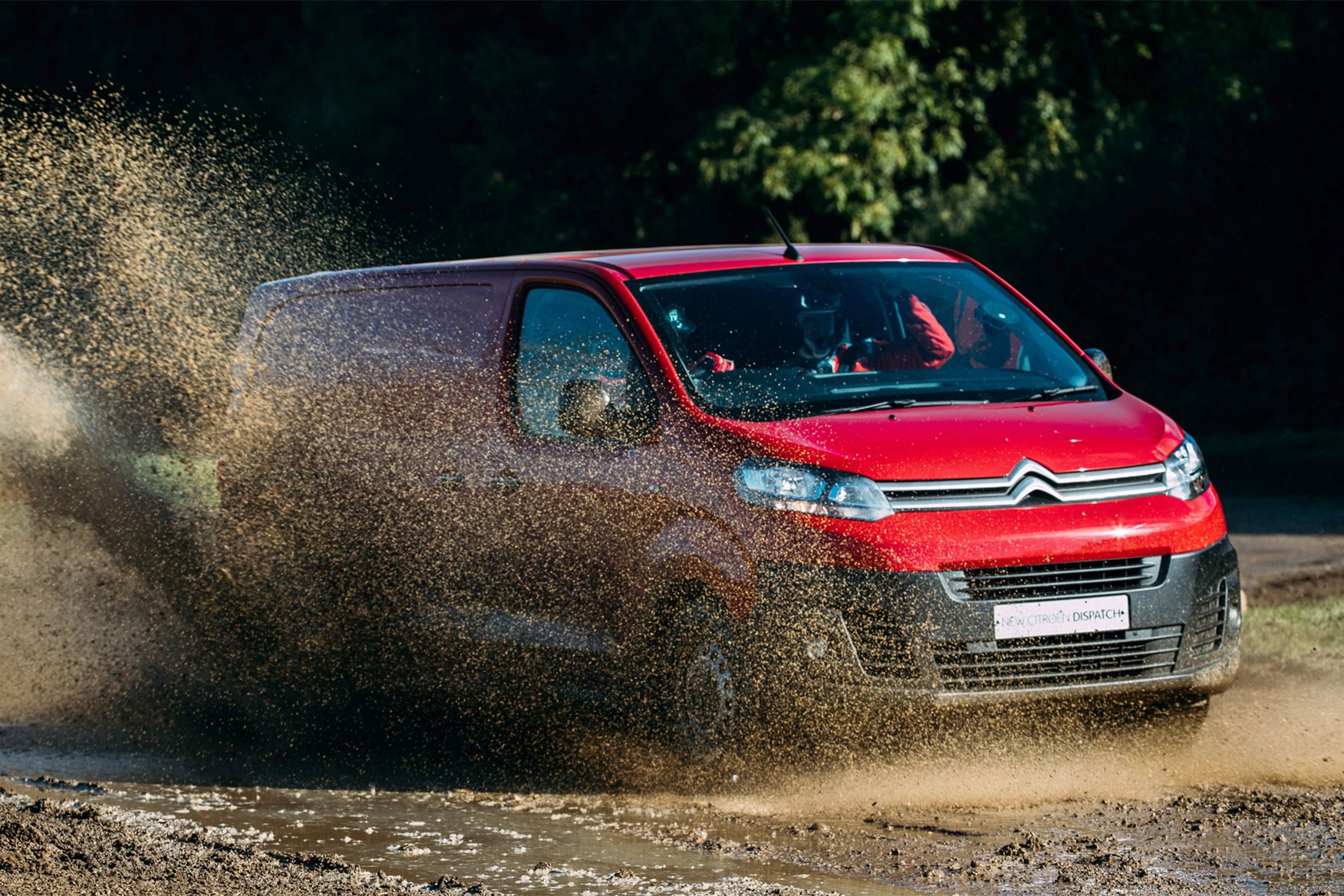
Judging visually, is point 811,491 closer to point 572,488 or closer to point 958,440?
point 958,440

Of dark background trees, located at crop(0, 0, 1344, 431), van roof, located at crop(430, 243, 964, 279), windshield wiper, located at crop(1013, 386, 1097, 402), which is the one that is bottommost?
windshield wiper, located at crop(1013, 386, 1097, 402)

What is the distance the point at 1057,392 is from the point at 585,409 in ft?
5.38

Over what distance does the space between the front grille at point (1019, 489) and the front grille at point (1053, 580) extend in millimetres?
206

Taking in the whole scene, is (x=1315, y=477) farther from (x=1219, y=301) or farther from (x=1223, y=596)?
(x=1223, y=596)

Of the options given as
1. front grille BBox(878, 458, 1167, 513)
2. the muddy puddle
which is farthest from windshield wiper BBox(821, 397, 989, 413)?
the muddy puddle

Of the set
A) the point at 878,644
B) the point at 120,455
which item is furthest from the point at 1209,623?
the point at 120,455

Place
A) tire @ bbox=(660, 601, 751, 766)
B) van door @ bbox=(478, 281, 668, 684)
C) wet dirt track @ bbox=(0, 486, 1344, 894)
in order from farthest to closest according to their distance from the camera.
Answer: van door @ bbox=(478, 281, 668, 684)
tire @ bbox=(660, 601, 751, 766)
wet dirt track @ bbox=(0, 486, 1344, 894)

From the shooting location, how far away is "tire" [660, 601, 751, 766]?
5.79 meters

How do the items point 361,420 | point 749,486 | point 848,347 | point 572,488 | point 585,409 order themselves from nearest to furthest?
point 749,486
point 585,409
point 572,488
point 848,347
point 361,420

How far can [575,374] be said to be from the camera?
267 inches

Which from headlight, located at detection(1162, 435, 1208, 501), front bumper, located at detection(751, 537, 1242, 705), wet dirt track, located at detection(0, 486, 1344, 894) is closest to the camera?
wet dirt track, located at detection(0, 486, 1344, 894)

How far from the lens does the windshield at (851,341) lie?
6.32 metres

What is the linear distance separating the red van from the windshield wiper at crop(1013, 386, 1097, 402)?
2cm

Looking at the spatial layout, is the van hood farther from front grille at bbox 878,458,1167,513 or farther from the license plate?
the license plate
